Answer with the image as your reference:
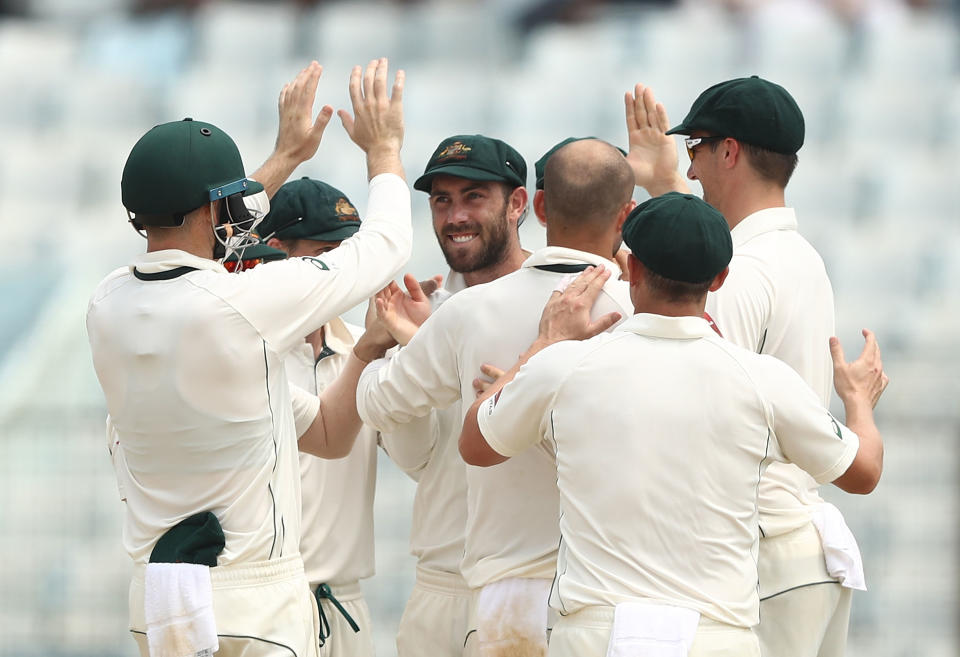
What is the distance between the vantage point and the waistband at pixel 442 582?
3699mm

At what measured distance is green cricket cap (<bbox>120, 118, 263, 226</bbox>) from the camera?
2896 millimetres

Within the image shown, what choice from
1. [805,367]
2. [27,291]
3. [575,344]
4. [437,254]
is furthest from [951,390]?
[27,291]

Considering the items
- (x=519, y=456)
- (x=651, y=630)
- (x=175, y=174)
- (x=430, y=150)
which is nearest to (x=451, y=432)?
(x=519, y=456)

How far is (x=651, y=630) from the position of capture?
2.53 m

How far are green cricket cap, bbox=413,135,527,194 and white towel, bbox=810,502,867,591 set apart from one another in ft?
3.97

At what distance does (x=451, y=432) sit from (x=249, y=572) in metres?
0.92

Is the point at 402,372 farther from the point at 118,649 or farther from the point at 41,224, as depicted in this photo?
the point at 41,224

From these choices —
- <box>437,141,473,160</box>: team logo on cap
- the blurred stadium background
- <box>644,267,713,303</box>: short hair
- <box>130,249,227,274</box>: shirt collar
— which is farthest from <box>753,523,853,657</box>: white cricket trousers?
the blurred stadium background

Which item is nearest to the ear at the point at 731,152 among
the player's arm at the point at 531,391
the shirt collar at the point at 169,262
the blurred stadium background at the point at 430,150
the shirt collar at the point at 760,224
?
the shirt collar at the point at 760,224

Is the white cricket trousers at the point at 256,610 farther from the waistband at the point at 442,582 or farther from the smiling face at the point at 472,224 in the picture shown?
the smiling face at the point at 472,224

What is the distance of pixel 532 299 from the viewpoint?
3.14 metres

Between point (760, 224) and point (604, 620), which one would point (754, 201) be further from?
point (604, 620)

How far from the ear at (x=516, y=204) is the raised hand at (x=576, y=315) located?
858 mm

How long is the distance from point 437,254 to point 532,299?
18.8 ft
